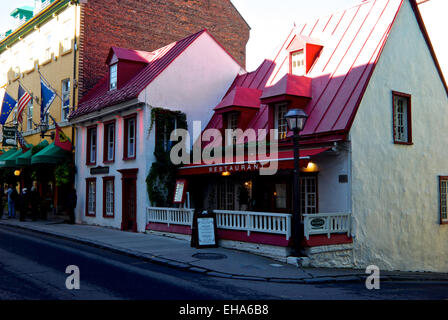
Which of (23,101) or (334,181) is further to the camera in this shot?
(23,101)

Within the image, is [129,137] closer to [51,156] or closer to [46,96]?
[51,156]

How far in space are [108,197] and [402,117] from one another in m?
13.3

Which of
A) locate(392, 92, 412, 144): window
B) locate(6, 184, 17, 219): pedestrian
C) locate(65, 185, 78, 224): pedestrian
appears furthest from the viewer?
locate(6, 184, 17, 219): pedestrian

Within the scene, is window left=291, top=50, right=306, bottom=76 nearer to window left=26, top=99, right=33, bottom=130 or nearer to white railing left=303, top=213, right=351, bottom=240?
white railing left=303, top=213, right=351, bottom=240

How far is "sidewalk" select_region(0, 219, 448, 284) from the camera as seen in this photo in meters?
10.9

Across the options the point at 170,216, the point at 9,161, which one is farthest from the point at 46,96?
the point at 170,216

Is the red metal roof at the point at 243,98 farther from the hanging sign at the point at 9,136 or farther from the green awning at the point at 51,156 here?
the hanging sign at the point at 9,136

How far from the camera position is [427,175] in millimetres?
17219

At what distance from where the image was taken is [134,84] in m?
20.3

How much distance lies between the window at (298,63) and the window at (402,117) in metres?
3.69

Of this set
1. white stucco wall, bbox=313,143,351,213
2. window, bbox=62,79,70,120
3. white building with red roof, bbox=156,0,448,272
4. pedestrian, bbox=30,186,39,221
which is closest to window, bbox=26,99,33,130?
window, bbox=62,79,70,120

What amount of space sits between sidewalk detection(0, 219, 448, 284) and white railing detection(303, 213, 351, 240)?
1119mm

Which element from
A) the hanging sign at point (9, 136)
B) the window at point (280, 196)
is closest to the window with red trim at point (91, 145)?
the hanging sign at point (9, 136)
